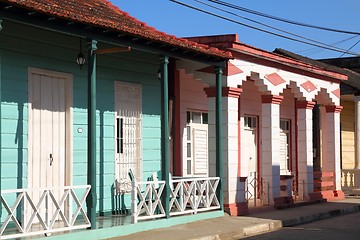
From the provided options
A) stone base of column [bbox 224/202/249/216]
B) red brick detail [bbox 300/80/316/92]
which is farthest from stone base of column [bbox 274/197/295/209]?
red brick detail [bbox 300/80/316/92]

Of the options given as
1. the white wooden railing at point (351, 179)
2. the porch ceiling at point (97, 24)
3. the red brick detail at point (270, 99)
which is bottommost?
the white wooden railing at point (351, 179)

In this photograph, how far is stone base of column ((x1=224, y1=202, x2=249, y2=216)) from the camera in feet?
49.5

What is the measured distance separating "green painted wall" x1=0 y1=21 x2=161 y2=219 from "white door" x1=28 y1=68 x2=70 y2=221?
185mm

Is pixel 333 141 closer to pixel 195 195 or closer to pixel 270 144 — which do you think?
pixel 270 144

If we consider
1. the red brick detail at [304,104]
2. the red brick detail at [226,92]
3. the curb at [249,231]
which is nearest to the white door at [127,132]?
the red brick detail at [226,92]

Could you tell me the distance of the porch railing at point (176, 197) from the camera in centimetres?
1226

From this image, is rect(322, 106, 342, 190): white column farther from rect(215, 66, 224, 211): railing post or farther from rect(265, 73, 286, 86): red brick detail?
rect(215, 66, 224, 211): railing post

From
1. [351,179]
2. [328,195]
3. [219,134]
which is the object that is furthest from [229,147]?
[351,179]

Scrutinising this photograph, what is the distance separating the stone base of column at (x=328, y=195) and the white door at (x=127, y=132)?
23.2ft

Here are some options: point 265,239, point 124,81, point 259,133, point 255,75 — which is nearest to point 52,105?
point 124,81

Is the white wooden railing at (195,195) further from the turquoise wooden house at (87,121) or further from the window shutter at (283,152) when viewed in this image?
the window shutter at (283,152)

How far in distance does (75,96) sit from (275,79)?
6.31m

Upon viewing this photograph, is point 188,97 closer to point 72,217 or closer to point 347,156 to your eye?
point 72,217

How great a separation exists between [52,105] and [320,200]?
33.7 feet
